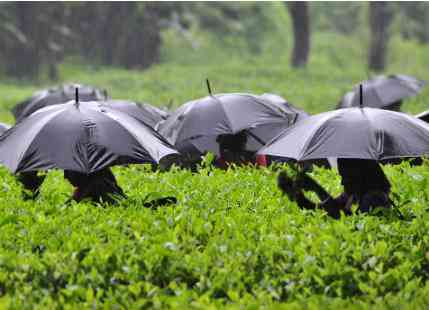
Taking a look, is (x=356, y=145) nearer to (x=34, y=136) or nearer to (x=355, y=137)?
(x=355, y=137)

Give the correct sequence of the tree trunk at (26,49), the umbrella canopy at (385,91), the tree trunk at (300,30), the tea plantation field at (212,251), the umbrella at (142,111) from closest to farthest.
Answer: the tea plantation field at (212,251) < the umbrella at (142,111) < the umbrella canopy at (385,91) < the tree trunk at (26,49) < the tree trunk at (300,30)

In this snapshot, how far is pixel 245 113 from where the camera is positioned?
34.9 feet

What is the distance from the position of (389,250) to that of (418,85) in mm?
11652

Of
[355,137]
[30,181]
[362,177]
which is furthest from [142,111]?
[355,137]

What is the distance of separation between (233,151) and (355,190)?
3519 millimetres

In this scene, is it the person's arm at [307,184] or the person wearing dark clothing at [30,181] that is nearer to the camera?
the person's arm at [307,184]

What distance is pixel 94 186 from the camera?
324 inches

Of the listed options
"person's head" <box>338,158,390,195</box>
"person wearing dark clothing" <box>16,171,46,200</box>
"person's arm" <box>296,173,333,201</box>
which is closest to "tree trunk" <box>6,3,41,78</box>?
"person wearing dark clothing" <box>16,171,46,200</box>

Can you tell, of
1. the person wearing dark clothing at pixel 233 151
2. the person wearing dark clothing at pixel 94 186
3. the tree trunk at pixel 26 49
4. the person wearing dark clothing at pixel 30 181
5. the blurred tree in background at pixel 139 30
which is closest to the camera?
the person wearing dark clothing at pixel 94 186

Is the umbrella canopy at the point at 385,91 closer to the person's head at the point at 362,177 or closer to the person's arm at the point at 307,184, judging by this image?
the person's head at the point at 362,177

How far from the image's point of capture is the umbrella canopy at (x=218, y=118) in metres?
10.4

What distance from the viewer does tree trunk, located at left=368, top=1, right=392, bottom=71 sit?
3528 cm

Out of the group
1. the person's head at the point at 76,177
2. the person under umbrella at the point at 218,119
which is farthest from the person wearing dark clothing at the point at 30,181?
the person under umbrella at the point at 218,119

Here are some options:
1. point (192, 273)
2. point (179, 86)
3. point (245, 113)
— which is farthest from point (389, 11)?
point (192, 273)
